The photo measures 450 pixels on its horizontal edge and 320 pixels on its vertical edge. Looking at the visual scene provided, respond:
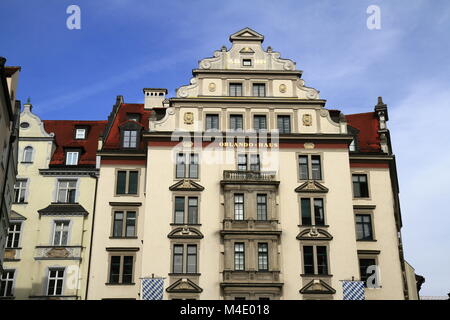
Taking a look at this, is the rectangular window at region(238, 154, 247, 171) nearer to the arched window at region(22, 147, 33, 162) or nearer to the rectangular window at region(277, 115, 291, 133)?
the rectangular window at region(277, 115, 291, 133)

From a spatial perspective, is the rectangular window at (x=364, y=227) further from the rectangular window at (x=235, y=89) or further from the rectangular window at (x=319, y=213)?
the rectangular window at (x=235, y=89)

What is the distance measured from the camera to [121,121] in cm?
4616

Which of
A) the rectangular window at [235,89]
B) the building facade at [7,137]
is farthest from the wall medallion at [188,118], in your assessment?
the building facade at [7,137]

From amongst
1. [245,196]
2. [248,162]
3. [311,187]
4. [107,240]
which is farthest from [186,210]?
[311,187]

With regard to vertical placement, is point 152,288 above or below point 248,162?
below

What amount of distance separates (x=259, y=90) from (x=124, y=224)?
13.4 meters

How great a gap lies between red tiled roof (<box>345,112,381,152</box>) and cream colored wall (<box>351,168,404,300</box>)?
2.12 meters

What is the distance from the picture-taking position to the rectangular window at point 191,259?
37.8 meters

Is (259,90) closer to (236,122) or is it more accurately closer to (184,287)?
(236,122)

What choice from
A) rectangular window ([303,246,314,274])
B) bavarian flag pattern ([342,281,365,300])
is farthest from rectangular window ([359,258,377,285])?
rectangular window ([303,246,314,274])

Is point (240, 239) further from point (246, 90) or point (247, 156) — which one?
point (246, 90)
